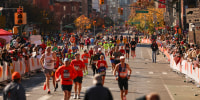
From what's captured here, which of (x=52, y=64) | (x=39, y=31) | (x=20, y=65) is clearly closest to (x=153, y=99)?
(x=52, y=64)

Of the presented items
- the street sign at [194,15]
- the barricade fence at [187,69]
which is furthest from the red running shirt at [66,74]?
the street sign at [194,15]

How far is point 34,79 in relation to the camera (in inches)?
892

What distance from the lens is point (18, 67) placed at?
860 inches

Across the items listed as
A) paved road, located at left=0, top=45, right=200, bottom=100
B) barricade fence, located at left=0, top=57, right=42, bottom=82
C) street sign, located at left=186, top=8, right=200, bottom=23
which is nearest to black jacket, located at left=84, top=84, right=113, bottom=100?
paved road, located at left=0, top=45, right=200, bottom=100

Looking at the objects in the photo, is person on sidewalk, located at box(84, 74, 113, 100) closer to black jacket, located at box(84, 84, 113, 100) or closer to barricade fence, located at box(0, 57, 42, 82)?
black jacket, located at box(84, 84, 113, 100)

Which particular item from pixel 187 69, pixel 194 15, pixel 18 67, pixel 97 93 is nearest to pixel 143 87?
pixel 187 69

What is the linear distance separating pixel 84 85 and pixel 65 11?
A: 143 metres

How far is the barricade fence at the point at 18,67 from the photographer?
1906 centimetres

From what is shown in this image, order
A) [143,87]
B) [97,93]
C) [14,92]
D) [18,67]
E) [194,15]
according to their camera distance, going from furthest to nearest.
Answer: [194,15] → [18,67] → [143,87] → [14,92] → [97,93]

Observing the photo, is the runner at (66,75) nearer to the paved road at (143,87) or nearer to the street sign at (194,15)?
the paved road at (143,87)

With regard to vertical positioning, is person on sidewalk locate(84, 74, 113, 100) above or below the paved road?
above

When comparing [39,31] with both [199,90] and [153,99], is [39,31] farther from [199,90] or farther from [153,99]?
[153,99]

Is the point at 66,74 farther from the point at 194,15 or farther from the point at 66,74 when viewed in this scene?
the point at 194,15

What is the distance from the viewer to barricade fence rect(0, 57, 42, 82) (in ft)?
62.5
